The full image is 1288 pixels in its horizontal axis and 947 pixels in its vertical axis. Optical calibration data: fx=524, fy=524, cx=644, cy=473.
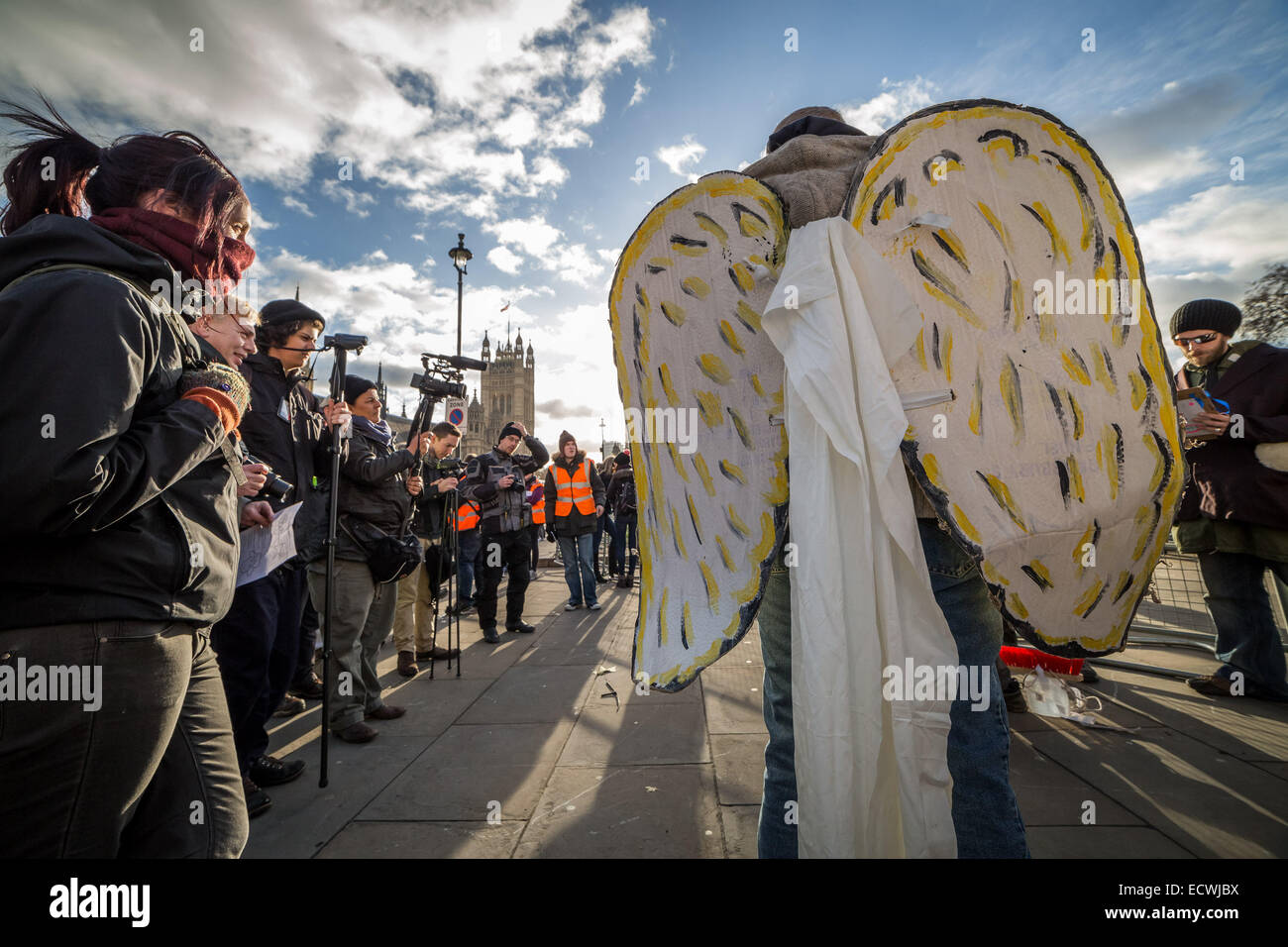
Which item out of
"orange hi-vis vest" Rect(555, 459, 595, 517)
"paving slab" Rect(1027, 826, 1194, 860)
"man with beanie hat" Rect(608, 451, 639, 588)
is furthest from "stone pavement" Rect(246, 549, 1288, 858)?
"man with beanie hat" Rect(608, 451, 639, 588)

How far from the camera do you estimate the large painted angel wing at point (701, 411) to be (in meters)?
1.47

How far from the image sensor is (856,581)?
3.82ft

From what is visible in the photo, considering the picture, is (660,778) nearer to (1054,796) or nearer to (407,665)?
(1054,796)

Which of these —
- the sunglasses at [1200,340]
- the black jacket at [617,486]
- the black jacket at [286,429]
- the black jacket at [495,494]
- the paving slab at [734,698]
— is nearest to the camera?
the black jacket at [286,429]

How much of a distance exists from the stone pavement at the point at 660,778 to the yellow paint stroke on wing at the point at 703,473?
4.45 feet

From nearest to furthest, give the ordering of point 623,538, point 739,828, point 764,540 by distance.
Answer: point 764,540
point 739,828
point 623,538

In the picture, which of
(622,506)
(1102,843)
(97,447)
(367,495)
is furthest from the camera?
(622,506)

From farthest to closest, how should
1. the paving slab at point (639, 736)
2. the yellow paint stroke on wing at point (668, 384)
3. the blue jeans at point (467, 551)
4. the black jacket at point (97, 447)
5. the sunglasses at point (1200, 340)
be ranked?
the blue jeans at point (467, 551), the sunglasses at point (1200, 340), the paving slab at point (639, 736), the yellow paint stroke on wing at point (668, 384), the black jacket at point (97, 447)

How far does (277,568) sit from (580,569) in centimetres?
469

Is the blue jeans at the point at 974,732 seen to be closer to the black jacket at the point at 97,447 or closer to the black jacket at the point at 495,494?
the black jacket at the point at 97,447

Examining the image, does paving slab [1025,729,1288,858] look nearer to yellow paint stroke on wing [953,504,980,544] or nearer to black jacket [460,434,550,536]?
yellow paint stroke on wing [953,504,980,544]

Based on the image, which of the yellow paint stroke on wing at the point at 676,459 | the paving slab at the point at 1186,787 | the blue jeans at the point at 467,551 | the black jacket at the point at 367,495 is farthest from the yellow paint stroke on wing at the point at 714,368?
the blue jeans at the point at 467,551

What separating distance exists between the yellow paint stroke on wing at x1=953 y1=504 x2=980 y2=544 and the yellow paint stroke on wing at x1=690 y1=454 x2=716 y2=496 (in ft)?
2.07

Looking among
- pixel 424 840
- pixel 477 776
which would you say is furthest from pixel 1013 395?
pixel 477 776
